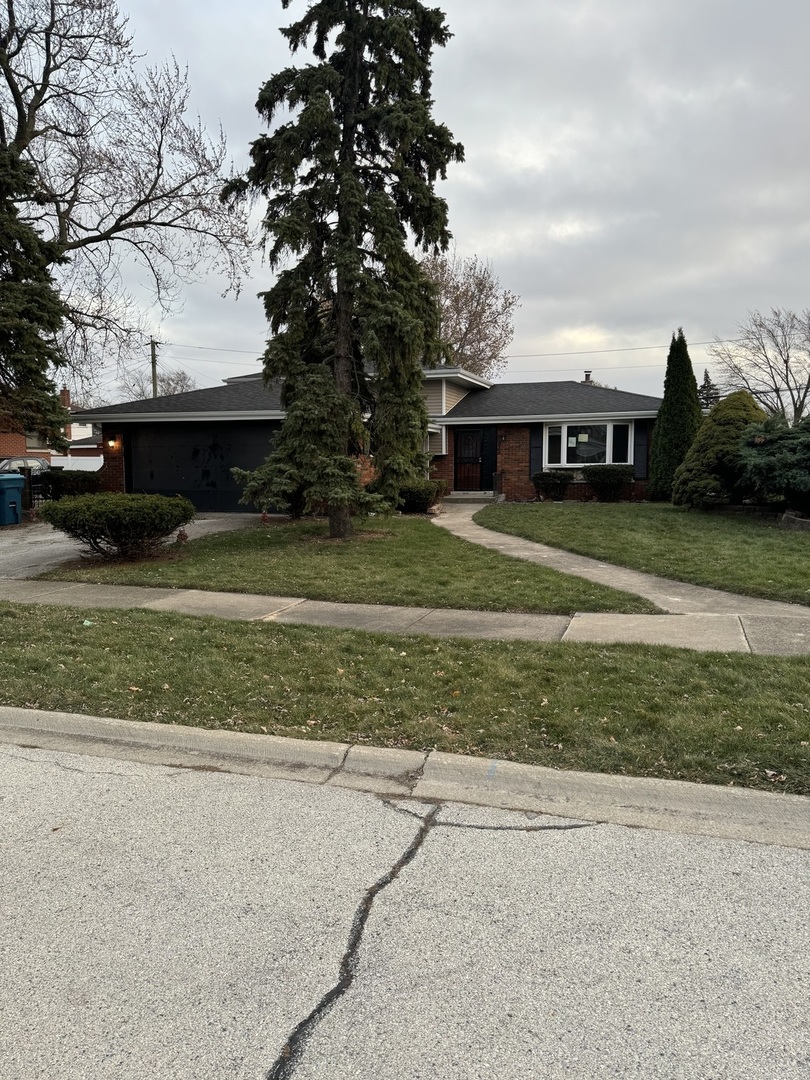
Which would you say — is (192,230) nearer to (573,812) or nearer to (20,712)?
(20,712)

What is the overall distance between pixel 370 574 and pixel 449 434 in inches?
565

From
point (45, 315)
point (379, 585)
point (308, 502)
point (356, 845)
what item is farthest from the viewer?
point (45, 315)

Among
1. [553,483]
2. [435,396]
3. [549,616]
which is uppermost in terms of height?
[435,396]

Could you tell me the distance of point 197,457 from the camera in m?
19.9

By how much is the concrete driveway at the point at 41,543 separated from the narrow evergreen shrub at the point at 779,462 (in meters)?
10.5

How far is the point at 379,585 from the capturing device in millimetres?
9289

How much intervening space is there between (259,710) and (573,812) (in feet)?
7.53

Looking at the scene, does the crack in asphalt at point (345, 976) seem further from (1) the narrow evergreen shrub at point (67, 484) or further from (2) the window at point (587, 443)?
(1) the narrow evergreen shrub at point (67, 484)

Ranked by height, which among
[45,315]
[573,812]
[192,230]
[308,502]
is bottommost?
[573,812]

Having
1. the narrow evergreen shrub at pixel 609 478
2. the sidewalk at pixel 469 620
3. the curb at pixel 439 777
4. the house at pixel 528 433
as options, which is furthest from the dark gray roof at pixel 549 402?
the curb at pixel 439 777

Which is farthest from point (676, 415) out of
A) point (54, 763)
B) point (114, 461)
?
point (54, 763)

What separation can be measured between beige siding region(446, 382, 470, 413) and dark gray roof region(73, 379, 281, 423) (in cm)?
582

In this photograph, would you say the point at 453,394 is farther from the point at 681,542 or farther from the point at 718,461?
the point at 681,542

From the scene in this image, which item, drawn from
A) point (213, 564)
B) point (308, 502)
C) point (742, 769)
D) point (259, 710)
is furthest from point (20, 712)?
point (308, 502)
